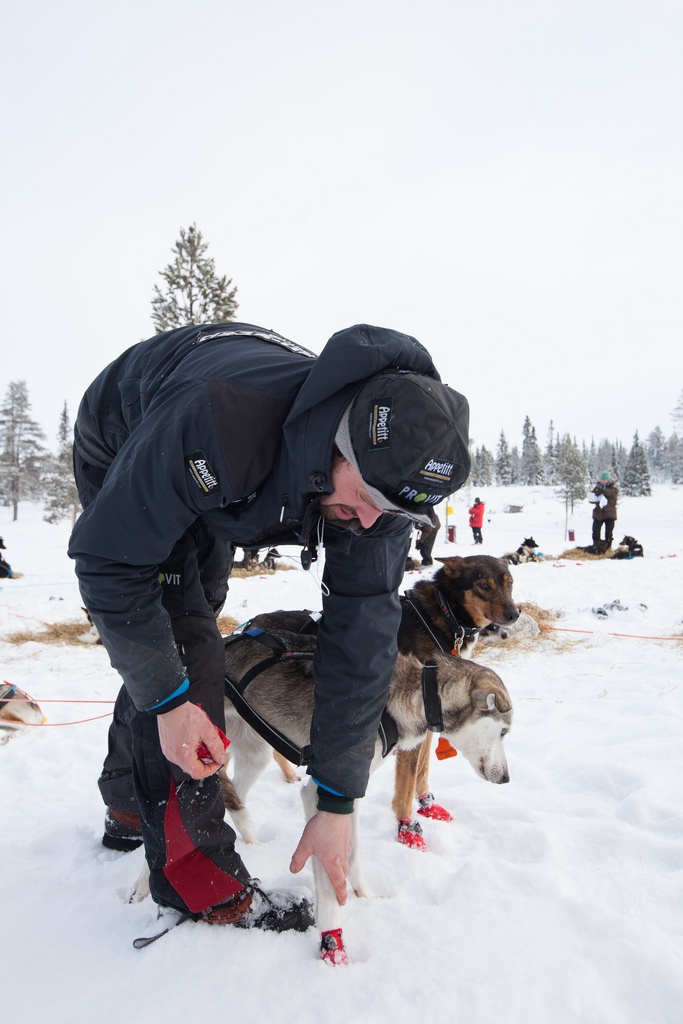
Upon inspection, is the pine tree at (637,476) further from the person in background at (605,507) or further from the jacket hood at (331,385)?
the jacket hood at (331,385)

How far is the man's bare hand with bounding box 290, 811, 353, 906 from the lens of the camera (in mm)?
1666

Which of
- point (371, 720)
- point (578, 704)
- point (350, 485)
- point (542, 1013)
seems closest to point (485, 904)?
point (542, 1013)

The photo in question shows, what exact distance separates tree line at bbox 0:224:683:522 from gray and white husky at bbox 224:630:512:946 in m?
2.15

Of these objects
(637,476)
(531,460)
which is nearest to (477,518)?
(637,476)

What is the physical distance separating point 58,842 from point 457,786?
6.91 ft

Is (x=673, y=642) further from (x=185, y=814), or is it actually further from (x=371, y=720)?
(x=185, y=814)

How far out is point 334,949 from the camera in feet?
5.44

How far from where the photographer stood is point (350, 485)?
53.9 inches

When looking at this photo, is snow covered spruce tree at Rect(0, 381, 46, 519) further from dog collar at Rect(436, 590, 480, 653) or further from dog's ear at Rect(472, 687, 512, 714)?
dog's ear at Rect(472, 687, 512, 714)

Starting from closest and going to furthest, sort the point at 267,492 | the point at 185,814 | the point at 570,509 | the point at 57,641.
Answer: the point at 267,492
the point at 185,814
the point at 57,641
the point at 570,509

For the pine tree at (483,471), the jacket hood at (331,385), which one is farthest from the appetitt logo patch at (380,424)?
the pine tree at (483,471)

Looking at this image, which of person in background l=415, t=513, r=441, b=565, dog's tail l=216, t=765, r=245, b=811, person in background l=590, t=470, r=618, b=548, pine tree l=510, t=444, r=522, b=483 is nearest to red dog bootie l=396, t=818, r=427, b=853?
dog's tail l=216, t=765, r=245, b=811

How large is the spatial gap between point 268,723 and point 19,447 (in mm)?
44187

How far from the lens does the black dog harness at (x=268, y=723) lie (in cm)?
225
